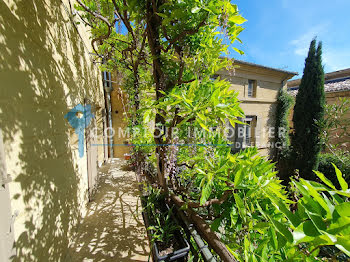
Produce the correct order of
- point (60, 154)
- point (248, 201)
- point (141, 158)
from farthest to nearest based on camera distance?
point (141, 158) → point (60, 154) → point (248, 201)

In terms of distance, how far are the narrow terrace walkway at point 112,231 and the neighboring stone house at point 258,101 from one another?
6.76 m

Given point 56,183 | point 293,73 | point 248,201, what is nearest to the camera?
point 248,201

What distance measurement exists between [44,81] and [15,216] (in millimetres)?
1162

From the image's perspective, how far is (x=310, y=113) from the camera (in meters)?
6.82

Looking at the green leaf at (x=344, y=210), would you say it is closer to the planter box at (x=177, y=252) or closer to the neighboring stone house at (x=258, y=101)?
the planter box at (x=177, y=252)

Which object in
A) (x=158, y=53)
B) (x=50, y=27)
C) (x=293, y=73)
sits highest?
(x=293, y=73)

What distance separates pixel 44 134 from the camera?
1.34 meters

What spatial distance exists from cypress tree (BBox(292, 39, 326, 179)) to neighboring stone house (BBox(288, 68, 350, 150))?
3.11 feet

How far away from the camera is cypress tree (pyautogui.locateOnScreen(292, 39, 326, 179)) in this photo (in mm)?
6500

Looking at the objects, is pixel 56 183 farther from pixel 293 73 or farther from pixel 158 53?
pixel 293 73

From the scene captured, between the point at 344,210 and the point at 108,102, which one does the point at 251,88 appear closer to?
the point at 108,102

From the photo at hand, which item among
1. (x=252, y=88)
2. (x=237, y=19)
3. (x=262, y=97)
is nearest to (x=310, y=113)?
(x=262, y=97)

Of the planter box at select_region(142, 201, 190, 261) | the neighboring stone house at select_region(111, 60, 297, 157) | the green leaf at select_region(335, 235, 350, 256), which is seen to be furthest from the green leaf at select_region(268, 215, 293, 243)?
the neighboring stone house at select_region(111, 60, 297, 157)

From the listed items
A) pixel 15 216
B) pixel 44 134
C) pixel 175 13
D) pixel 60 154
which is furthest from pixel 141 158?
pixel 175 13
